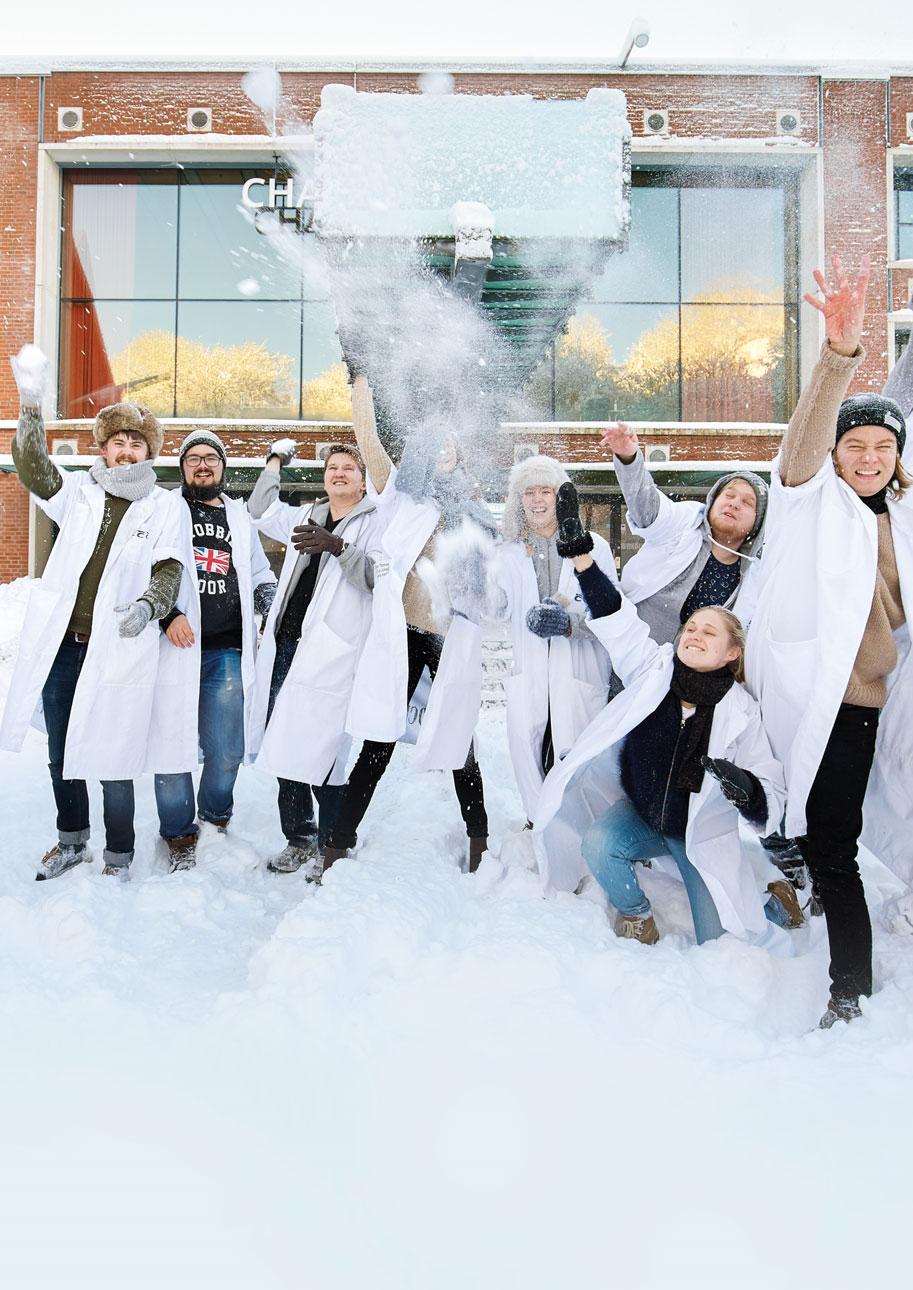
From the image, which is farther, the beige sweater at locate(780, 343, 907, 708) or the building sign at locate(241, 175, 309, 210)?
the building sign at locate(241, 175, 309, 210)

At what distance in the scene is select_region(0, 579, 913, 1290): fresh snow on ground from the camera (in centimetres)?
145

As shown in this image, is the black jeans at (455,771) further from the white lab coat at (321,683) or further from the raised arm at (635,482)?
the raised arm at (635,482)

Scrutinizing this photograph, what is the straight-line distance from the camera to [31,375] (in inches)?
121

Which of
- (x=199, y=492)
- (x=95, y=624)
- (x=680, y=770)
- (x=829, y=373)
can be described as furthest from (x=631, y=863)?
(x=199, y=492)

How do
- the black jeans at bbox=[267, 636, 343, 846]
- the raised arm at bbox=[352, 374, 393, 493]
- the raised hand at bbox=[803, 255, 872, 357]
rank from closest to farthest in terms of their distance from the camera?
the raised hand at bbox=[803, 255, 872, 357]
the raised arm at bbox=[352, 374, 393, 493]
the black jeans at bbox=[267, 636, 343, 846]

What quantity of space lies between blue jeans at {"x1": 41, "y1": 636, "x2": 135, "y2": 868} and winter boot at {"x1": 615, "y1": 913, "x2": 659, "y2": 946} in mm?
1874

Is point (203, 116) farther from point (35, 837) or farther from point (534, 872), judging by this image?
point (534, 872)

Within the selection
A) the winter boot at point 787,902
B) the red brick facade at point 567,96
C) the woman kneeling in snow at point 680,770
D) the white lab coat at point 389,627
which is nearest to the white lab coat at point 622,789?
the woman kneeling in snow at point 680,770

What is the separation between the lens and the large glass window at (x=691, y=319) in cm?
Result: 1249

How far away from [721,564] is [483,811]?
1316 mm

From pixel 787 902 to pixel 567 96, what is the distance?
12.9m

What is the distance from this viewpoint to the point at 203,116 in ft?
40.3

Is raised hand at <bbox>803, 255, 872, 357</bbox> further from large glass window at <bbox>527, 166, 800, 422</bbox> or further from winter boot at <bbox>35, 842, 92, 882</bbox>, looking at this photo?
large glass window at <bbox>527, 166, 800, 422</bbox>

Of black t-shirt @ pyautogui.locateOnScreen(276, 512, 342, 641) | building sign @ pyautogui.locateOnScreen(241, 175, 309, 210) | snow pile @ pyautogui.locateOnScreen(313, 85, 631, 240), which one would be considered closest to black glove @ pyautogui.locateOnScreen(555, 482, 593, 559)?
black t-shirt @ pyautogui.locateOnScreen(276, 512, 342, 641)
